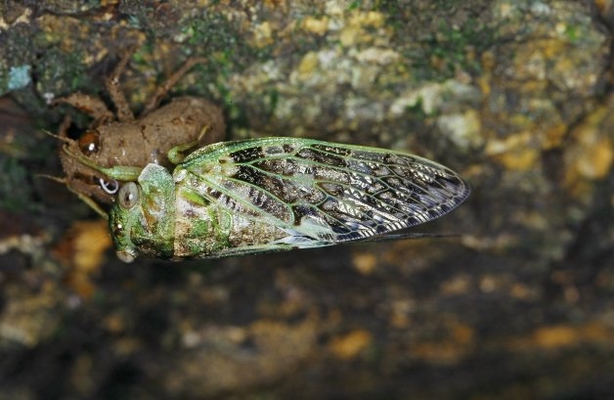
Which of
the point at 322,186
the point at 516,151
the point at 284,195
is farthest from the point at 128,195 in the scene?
the point at 516,151

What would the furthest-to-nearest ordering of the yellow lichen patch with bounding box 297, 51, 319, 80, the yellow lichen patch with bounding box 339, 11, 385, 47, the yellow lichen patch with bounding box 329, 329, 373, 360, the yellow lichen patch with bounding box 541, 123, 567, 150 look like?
the yellow lichen patch with bounding box 329, 329, 373, 360 < the yellow lichen patch with bounding box 541, 123, 567, 150 < the yellow lichen patch with bounding box 297, 51, 319, 80 < the yellow lichen patch with bounding box 339, 11, 385, 47

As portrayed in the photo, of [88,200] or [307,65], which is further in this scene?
[307,65]

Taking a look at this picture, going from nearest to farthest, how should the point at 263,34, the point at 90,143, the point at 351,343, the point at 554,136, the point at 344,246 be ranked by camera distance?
the point at 90,143 < the point at 263,34 < the point at 554,136 < the point at 344,246 < the point at 351,343

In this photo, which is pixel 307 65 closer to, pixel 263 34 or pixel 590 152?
pixel 263 34

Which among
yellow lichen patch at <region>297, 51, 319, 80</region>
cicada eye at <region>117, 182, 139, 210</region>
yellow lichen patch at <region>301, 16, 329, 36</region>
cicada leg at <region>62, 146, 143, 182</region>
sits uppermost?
yellow lichen patch at <region>301, 16, 329, 36</region>

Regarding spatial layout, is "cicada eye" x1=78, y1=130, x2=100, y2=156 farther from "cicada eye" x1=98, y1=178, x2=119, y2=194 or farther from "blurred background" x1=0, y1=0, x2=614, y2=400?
"blurred background" x1=0, y1=0, x2=614, y2=400

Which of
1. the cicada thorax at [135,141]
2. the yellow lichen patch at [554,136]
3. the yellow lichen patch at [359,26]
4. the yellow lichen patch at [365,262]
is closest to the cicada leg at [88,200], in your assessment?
the cicada thorax at [135,141]

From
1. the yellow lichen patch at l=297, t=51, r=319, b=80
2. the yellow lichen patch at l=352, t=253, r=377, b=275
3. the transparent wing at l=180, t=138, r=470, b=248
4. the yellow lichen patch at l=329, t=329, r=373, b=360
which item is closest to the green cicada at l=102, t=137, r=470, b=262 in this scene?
the transparent wing at l=180, t=138, r=470, b=248

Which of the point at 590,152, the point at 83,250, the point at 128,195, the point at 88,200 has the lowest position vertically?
the point at 83,250
